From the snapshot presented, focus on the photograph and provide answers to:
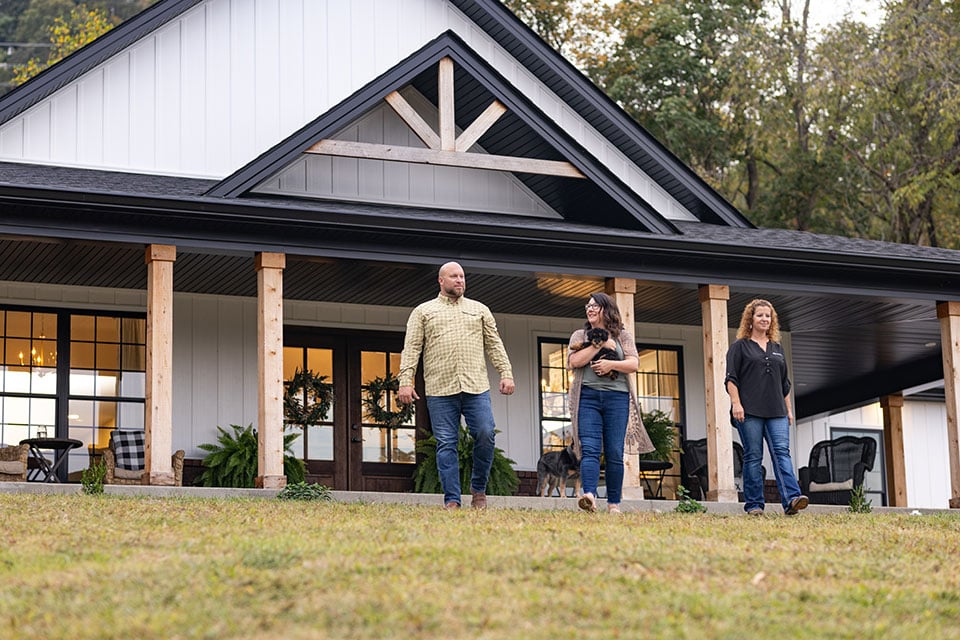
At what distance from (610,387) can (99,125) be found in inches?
298

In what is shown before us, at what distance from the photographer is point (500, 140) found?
A: 50.8ft

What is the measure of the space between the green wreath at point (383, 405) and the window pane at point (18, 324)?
387 cm

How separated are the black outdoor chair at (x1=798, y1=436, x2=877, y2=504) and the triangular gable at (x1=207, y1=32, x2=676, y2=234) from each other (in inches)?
177

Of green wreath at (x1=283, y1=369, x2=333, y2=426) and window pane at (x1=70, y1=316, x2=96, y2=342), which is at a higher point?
window pane at (x1=70, y1=316, x2=96, y2=342)

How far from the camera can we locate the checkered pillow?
14.4m

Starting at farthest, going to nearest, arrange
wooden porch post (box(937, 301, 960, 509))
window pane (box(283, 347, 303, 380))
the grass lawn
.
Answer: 1. window pane (box(283, 347, 303, 380))
2. wooden porch post (box(937, 301, 960, 509))
3. the grass lawn

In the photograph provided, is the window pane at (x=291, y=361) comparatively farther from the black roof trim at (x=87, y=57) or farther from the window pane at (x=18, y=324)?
the black roof trim at (x=87, y=57)

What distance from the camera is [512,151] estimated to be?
1552 centimetres

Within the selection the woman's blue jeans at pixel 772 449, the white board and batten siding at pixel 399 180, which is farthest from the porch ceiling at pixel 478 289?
the woman's blue jeans at pixel 772 449

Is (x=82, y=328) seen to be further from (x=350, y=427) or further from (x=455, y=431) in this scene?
(x=455, y=431)

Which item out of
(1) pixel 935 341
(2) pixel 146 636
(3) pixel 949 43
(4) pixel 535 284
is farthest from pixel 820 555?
(3) pixel 949 43

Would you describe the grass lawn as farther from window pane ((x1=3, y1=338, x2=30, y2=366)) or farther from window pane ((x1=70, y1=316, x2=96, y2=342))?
window pane ((x1=70, y1=316, x2=96, y2=342))

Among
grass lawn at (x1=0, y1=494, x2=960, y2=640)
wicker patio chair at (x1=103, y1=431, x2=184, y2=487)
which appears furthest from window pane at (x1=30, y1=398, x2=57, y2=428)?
grass lawn at (x1=0, y1=494, x2=960, y2=640)

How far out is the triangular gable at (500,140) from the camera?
44.5 ft
